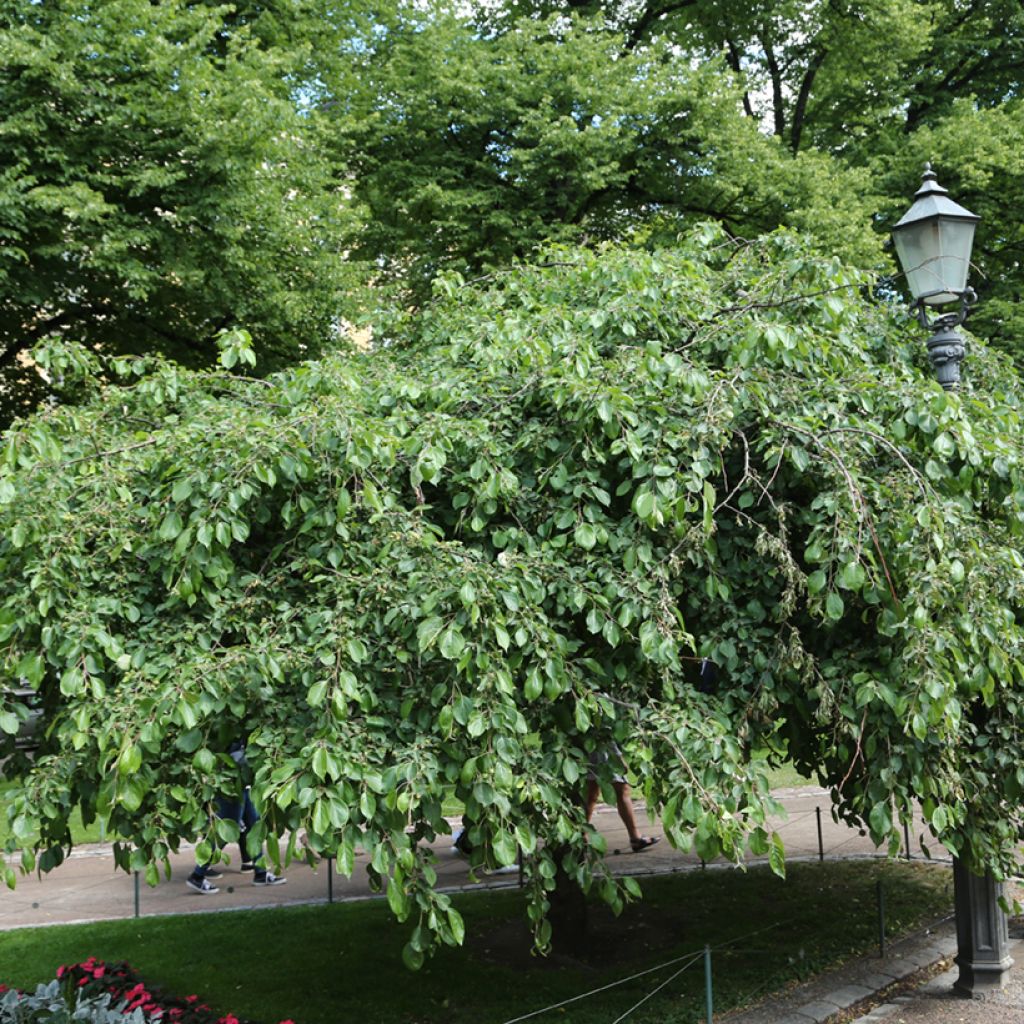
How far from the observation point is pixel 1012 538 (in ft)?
20.0

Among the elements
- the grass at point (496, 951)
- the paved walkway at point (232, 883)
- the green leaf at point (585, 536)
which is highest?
the green leaf at point (585, 536)

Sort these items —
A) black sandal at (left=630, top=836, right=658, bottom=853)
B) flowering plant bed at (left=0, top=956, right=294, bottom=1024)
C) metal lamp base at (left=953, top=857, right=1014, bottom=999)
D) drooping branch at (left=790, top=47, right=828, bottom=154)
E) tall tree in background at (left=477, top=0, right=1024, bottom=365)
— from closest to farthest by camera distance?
1. flowering plant bed at (left=0, top=956, right=294, bottom=1024)
2. metal lamp base at (left=953, top=857, right=1014, bottom=999)
3. black sandal at (left=630, top=836, right=658, bottom=853)
4. tall tree in background at (left=477, top=0, right=1024, bottom=365)
5. drooping branch at (left=790, top=47, right=828, bottom=154)

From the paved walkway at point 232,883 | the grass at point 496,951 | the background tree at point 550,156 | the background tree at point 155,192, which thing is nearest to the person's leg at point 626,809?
the paved walkway at point 232,883

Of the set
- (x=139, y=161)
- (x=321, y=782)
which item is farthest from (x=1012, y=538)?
(x=139, y=161)

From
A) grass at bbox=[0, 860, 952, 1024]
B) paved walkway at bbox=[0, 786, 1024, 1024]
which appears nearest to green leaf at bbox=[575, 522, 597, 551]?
paved walkway at bbox=[0, 786, 1024, 1024]

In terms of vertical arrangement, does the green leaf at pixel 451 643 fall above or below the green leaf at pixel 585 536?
below

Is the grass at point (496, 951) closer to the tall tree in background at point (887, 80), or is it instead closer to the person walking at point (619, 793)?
the person walking at point (619, 793)

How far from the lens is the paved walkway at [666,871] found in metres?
6.91

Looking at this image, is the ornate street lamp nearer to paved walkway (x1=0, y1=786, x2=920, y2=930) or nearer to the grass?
the grass

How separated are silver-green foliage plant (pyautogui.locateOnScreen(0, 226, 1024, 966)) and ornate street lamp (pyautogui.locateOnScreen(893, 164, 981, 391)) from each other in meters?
0.39

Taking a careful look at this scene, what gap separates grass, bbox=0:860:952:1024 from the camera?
7.19m

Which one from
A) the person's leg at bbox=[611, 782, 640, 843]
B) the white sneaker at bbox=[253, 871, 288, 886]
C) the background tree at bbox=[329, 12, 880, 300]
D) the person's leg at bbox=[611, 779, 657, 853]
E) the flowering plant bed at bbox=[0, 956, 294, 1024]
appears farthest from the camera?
the background tree at bbox=[329, 12, 880, 300]

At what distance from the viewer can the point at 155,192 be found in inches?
559

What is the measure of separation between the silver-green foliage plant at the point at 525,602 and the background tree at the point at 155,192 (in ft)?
26.5
